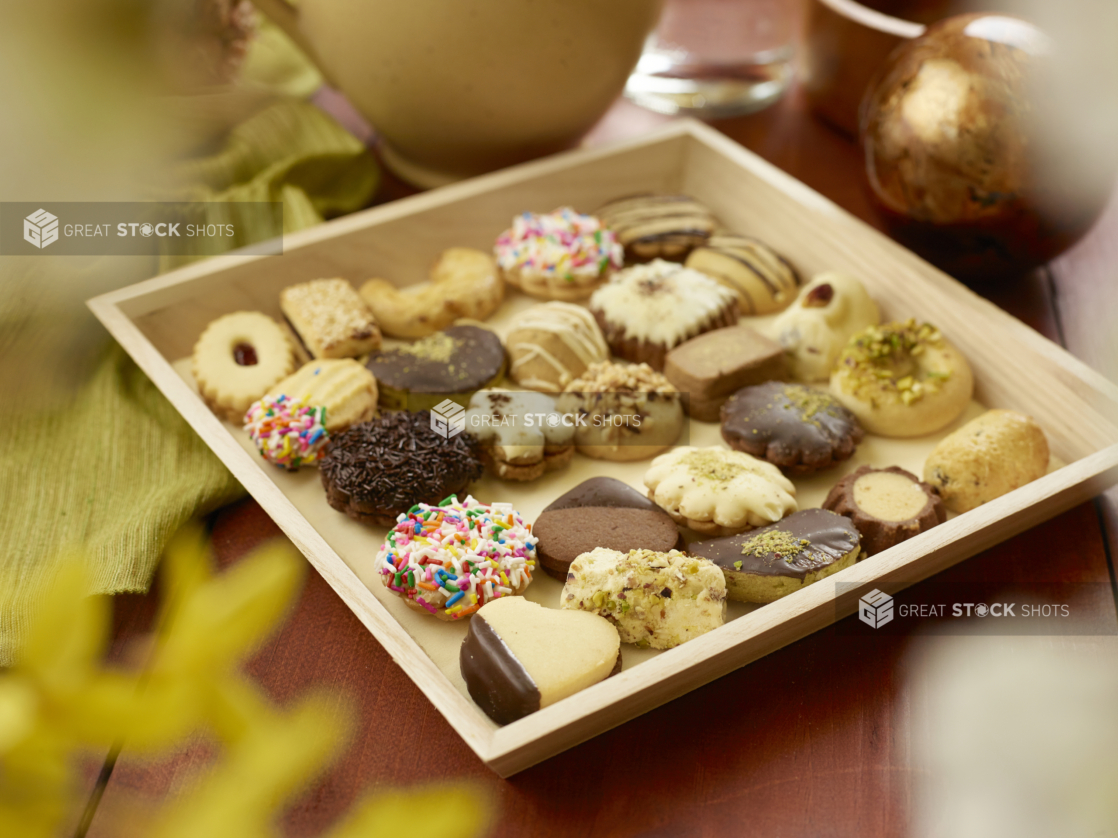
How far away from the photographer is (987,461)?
982 millimetres

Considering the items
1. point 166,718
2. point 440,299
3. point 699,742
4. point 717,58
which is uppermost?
point 166,718

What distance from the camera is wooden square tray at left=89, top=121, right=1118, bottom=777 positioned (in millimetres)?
769

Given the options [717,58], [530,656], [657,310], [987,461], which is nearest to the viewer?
[530,656]

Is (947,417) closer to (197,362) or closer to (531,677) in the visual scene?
(531,677)

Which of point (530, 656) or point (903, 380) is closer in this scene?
point (530, 656)

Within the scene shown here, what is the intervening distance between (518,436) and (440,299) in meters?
0.29

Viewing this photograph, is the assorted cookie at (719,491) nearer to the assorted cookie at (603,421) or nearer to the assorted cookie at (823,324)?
the assorted cookie at (603,421)

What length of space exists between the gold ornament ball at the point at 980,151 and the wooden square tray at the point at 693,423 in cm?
7

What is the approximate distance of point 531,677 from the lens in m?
0.75

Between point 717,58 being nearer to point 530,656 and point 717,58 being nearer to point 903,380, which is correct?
point 903,380

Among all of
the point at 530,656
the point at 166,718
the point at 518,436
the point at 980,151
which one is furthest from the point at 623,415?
the point at 166,718

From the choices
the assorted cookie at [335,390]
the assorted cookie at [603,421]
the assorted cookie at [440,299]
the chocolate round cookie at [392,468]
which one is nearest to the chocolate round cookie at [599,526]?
the assorted cookie at [603,421]

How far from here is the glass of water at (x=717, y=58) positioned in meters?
1.62

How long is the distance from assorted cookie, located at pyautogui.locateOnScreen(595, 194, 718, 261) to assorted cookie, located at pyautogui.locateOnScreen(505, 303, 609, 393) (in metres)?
0.20
